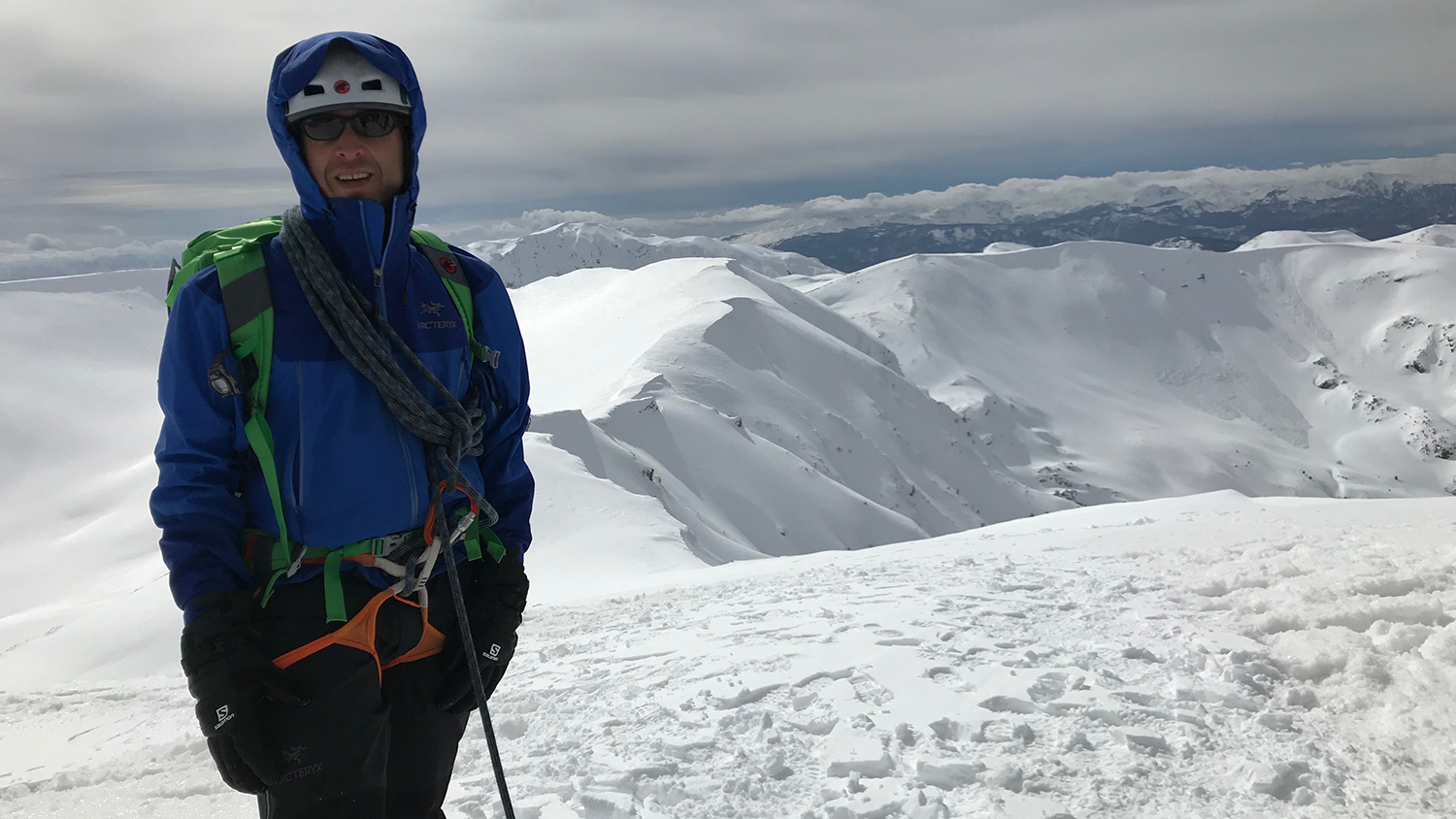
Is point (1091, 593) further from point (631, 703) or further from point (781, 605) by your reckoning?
point (631, 703)

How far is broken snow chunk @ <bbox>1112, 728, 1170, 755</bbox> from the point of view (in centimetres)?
487

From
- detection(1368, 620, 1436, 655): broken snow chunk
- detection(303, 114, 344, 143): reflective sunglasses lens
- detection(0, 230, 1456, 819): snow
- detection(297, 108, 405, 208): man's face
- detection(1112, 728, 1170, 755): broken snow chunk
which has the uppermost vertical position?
detection(303, 114, 344, 143): reflective sunglasses lens

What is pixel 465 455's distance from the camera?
10.7 feet

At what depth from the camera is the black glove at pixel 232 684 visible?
2.61 metres

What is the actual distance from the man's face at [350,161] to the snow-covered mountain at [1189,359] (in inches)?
4626

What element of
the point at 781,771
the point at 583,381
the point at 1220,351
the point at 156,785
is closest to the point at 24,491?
the point at 583,381

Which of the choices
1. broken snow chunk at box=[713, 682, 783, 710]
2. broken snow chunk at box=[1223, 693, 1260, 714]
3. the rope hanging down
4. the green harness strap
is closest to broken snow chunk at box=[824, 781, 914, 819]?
broken snow chunk at box=[713, 682, 783, 710]

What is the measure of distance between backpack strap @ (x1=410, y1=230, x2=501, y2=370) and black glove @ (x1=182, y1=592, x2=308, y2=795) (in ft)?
4.10

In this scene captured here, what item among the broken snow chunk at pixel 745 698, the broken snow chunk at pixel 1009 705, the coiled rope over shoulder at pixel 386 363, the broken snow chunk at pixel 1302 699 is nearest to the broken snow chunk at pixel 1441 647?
the broken snow chunk at pixel 1302 699

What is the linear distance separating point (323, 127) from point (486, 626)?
6.51 feet

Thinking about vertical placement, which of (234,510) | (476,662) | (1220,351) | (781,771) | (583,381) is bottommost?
(1220,351)

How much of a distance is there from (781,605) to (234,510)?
6.47m

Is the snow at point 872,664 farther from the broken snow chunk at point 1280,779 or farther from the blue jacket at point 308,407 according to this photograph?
the blue jacket at point 308,407

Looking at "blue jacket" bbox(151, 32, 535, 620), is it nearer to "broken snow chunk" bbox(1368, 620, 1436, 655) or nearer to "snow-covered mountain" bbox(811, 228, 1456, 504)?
"broken snow chunk" bbox(1368, 620, 1436, 655)
